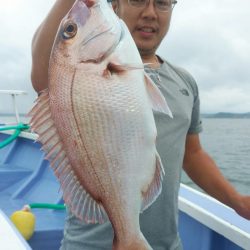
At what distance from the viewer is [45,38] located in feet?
4.99

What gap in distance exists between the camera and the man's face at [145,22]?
6.10ft

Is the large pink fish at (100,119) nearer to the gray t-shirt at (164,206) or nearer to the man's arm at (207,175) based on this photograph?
the gray t-shirt at (164,206)

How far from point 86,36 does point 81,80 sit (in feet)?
0.49

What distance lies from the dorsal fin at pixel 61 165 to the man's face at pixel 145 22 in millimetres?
699

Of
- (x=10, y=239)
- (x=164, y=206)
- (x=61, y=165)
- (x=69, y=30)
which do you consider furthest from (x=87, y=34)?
(x=10, y=239)

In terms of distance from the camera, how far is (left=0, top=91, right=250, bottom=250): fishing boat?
8.25 feet

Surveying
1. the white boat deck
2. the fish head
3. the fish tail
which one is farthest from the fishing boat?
the fish head

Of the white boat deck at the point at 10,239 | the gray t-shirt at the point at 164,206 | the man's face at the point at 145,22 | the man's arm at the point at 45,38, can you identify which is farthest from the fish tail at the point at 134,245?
the man's face at the point at 145,22

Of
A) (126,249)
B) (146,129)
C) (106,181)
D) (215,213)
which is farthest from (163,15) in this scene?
(215,213)

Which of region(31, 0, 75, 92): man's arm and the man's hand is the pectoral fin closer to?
region(31, 0, 75, 92): man's arm

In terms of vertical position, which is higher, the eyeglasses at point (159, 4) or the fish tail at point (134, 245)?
the eyeglasses at point (159, 4)

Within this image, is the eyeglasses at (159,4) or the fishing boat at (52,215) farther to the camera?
the fishing boat at (52,215)

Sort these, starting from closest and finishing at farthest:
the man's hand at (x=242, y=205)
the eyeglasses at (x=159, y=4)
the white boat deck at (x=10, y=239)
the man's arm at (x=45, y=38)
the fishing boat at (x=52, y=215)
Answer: the man's arm at (x=45, y=38) < the white boat deck at (x=10, y=239) < the eyeglasses at (x=159, y=4) < the man's hand at (x=242, y=205) < the fishing boat at (x=52, y=215)

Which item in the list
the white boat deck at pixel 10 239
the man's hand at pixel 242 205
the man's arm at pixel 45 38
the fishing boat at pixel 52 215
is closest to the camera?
the man's arm at pixel 45 38
